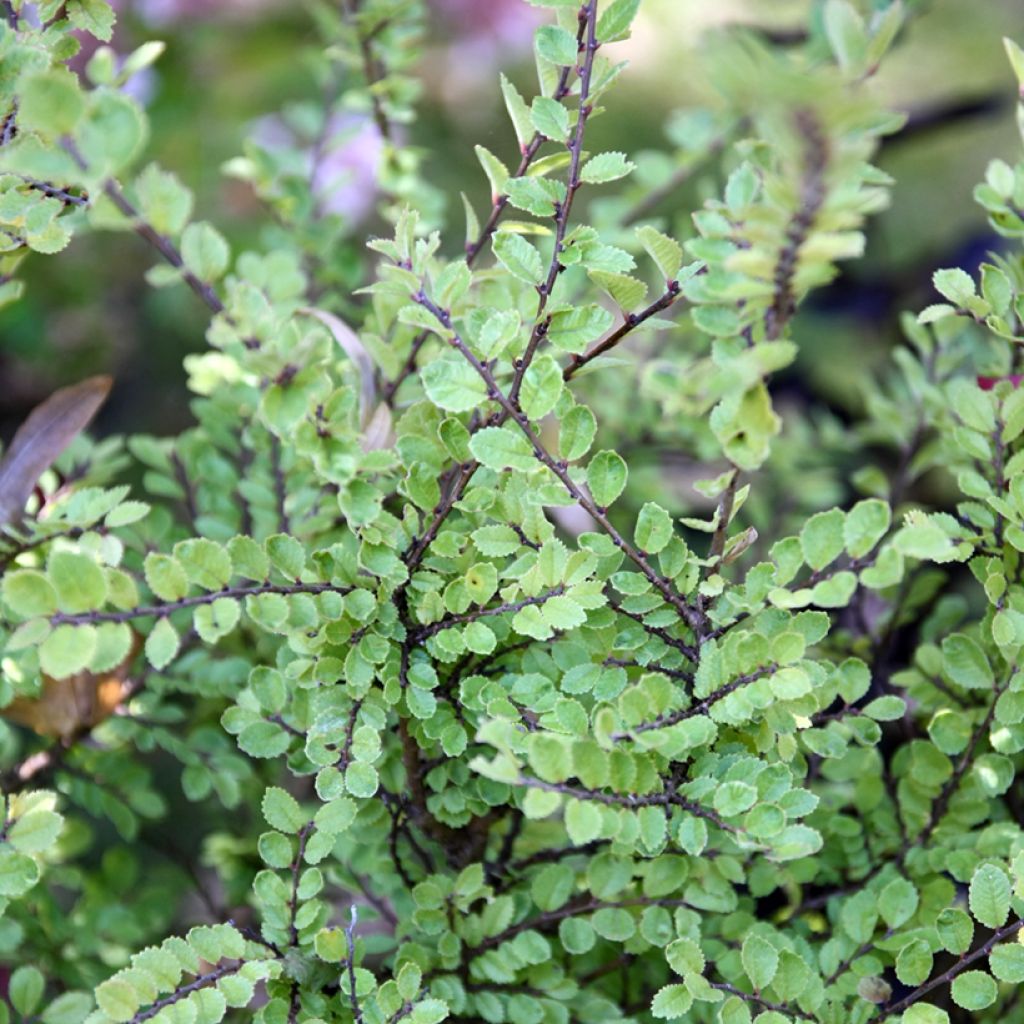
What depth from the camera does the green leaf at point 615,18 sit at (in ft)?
1.83

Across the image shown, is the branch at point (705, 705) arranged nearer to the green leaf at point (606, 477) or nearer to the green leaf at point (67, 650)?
the green leaf at point (606, 477)

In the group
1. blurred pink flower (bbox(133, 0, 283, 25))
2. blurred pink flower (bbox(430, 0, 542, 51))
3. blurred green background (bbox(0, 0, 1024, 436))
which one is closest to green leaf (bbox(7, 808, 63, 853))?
blurred green background (bbox(0, 0, 1024, 436))

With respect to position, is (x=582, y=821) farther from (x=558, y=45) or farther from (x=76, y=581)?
(x=558, y=45)

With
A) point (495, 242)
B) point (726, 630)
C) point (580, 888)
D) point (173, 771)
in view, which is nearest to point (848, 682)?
point (726, 630)

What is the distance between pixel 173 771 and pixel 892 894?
3.11 ft

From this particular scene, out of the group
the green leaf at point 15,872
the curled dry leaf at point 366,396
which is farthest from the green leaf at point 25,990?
the curled dry leaf at point 366,396

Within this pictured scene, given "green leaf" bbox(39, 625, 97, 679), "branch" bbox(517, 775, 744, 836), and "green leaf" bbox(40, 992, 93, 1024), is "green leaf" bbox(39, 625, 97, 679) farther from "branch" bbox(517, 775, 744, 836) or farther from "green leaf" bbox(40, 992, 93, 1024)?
"green leaf" bbox(40, 992, 93, 1024)

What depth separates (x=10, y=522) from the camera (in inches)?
27.9

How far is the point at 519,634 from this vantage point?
0.62 meters

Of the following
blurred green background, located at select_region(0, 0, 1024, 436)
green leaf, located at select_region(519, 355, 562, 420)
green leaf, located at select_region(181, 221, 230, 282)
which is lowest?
blurred green background, located at select_region(0, 0, 1024, 436)

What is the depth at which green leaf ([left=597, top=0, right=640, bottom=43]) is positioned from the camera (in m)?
0.56

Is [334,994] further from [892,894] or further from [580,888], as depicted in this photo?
[892,894]

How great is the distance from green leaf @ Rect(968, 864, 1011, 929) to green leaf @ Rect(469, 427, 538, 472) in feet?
1.03

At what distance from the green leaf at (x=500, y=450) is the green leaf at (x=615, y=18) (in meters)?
0.22
